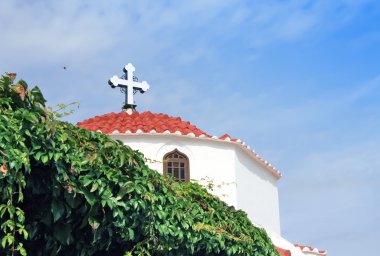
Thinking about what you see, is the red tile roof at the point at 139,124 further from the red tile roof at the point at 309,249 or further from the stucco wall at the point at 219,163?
the red tile roof at the point at 309,249

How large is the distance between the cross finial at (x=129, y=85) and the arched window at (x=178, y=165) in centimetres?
260

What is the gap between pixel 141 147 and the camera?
48.6 ft

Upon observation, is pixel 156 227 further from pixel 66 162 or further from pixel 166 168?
pixel 166 168

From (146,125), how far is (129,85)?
253 centimetres

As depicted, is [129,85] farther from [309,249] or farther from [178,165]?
[309,249]

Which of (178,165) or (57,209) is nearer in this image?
(57,209)

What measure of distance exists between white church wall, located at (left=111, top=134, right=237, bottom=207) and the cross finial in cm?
234

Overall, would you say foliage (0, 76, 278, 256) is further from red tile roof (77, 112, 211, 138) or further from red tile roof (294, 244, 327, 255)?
red tile roof (294, 244, 327, 255)

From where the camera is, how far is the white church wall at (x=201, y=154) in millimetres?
14836

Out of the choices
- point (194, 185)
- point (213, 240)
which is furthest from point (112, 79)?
point (213, 240)

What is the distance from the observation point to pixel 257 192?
1645 centimetres

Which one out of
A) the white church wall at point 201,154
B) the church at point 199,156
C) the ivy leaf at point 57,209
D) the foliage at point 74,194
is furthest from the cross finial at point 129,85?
the ivy leaf at point 57,209

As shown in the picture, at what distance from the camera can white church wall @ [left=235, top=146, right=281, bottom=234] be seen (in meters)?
15.6

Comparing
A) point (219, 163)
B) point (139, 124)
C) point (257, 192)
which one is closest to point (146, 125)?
point (139, 124)
